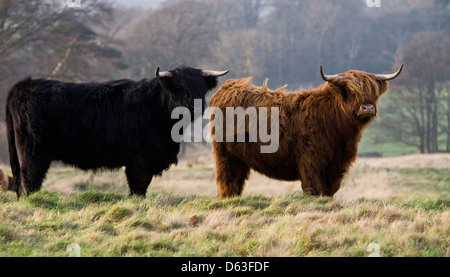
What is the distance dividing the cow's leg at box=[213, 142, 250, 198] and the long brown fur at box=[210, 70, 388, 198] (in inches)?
0.5

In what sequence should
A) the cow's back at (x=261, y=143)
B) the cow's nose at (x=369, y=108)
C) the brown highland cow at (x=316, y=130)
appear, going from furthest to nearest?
the cow's back at (x=261, y=143) → the brown highland cow at (x=316, y=130) → the cow's nose at (x=369, y=108)

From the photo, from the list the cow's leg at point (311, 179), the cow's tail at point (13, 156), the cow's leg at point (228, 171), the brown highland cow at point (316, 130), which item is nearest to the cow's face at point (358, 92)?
the brown highland cow at point (316, 130)

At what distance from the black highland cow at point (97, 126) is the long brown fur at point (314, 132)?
0.73 meters

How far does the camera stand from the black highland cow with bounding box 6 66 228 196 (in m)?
6.18

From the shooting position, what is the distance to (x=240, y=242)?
3945mm

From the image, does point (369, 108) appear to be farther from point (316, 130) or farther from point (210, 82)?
point (210, 82)

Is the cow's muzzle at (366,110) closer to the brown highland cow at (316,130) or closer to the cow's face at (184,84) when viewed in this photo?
the brown highland cow at (316,130)

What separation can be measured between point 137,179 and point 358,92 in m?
2.61

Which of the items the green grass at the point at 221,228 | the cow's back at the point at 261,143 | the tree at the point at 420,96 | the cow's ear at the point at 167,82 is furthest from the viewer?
the tree at the point at 420,96

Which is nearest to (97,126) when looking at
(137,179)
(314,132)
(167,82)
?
(137,179)

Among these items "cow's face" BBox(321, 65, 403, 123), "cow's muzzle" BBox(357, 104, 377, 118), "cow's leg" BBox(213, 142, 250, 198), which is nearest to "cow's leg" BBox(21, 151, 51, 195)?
"cow's leg" BBox(213, 142, 250, 198)

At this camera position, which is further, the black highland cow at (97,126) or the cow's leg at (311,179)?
the black highland cow at (97,126)

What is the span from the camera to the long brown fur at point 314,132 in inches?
220
